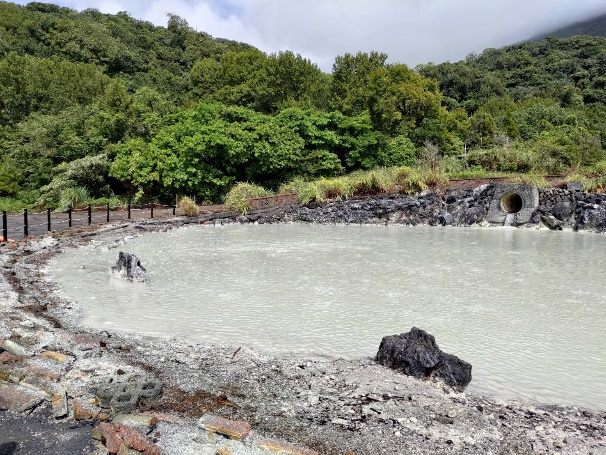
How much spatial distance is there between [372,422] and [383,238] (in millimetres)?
12112

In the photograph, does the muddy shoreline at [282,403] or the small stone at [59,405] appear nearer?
the muddy shoreline at [282,403]

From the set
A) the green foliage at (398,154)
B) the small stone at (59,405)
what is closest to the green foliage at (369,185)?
the green foliage at (398,154)

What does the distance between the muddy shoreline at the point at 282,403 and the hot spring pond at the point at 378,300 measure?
511 millimetres

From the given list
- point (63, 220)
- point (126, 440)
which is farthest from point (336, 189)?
point (126, 440)

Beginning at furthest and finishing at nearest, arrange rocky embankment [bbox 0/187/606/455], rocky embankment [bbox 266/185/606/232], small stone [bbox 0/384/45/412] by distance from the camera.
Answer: rocky embankment [bbox 266/185/606/232] < small stone [bbox 0/384/45/412] < rocky embankment [bbox 0/187/606/455]

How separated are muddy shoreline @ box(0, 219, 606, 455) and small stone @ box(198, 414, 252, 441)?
0.05m

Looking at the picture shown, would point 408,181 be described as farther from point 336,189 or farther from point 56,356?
point 56,356

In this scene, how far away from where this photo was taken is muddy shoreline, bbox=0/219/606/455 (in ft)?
12.1

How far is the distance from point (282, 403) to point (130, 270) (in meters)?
5.81

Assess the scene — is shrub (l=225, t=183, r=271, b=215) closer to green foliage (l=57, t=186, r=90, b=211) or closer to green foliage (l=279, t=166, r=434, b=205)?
green foliage (l=279, t=166, r=434, b=205)

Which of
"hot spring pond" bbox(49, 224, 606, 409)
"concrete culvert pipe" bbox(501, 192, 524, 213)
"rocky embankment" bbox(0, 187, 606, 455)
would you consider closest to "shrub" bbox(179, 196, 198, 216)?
"hot spring pond" bbox(49, 224, 606, 409)

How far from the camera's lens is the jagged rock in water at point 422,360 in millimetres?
4836

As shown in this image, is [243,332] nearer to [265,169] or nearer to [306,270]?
[306,270]

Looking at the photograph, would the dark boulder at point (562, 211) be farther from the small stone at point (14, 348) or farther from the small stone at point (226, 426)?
the small stone at point (14, 348)
